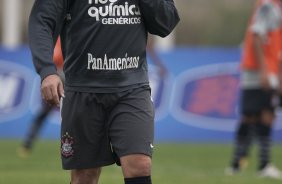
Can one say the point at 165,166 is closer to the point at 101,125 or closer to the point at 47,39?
the point at 101,125

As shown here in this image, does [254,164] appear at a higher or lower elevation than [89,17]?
lower

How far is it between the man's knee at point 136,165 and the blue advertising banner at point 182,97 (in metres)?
10.4

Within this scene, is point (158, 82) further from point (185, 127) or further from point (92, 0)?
point (92, 0)

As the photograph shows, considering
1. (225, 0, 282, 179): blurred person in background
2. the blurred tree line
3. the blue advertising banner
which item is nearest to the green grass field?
(225, 0, 282, 179): blurred person in background

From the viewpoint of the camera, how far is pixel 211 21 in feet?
148

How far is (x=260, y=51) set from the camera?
1102 cm

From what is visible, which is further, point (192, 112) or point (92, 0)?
point (192, 112)

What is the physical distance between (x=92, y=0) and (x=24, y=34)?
3633 centimetres

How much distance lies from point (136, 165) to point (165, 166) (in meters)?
5.97

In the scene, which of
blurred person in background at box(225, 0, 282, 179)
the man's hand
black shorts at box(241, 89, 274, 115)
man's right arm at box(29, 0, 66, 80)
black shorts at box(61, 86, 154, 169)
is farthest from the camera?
black shorts at box(241, 89, 274, 115)

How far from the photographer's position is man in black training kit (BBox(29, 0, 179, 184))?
645cm

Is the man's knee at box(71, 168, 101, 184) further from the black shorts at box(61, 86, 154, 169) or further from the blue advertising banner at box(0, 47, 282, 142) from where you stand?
the blue advertising banner at box(0, 47, 282, 142)

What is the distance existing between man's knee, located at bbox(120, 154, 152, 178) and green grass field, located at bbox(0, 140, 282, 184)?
132 inches

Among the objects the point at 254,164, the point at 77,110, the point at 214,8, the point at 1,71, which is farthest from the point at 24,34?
the point at 77,110
